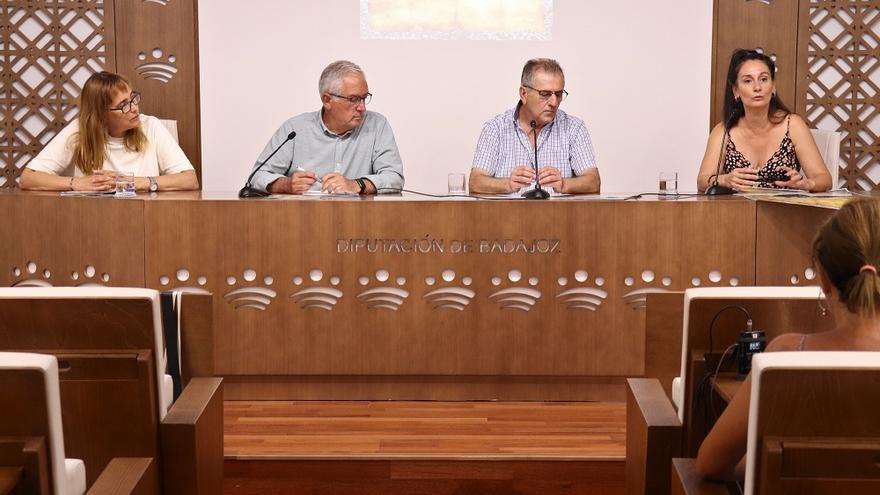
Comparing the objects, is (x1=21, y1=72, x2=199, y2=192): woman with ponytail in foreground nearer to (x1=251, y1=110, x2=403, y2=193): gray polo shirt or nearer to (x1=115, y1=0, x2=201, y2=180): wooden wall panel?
(x1=251, y1=110, x2=403, y2=193): gray polo shirt

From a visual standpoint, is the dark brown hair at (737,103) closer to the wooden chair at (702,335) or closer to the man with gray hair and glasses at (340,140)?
the man with gray hair and glasses at (340,140)

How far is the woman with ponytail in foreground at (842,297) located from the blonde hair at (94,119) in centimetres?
303

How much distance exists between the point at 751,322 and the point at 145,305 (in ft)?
3.67

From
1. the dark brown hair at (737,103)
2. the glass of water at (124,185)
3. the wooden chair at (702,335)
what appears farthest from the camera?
the dark brown hair at (737,103)

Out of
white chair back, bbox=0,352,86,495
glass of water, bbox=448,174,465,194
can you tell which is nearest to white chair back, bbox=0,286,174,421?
white chair back, bbox=0,352,86,495

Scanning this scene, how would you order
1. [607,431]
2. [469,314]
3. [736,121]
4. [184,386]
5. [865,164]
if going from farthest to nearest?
[865,164]
[736,121]
[469,314]
[607,431]
[184,386]

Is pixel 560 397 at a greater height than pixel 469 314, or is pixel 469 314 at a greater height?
pixel 469 314

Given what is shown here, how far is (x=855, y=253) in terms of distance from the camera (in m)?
1.39

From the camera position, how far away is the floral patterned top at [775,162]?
157 inches

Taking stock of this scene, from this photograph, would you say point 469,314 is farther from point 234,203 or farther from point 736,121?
point 736,121

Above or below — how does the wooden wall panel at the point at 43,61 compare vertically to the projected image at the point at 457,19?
below

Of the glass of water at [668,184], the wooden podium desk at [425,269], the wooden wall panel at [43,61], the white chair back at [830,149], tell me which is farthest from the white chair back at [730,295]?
the wooden wall panel at [43,61]

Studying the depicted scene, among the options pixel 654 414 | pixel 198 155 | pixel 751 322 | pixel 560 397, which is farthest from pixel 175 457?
pixel 198 155

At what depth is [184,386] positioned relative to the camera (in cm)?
216
